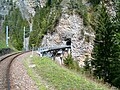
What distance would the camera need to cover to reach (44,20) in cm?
9969

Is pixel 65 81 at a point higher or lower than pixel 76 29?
lower

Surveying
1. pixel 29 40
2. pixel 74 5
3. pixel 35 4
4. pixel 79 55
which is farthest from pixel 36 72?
pixel 35 4

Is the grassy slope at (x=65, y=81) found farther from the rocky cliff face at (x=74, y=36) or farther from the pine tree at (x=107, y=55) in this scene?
the rocky cliff face at (x=74, y=36)

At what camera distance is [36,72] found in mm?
19328

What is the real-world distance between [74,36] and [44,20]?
98.6ft

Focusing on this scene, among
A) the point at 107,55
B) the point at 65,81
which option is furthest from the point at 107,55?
the point at 65,81

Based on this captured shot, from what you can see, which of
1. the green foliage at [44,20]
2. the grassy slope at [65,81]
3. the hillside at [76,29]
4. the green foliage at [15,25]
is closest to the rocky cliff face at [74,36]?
the hillside at [76,29]

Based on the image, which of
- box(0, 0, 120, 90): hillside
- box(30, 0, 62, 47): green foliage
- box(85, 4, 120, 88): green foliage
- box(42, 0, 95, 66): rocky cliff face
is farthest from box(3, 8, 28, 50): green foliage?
box(85, 4, 120, 88): green foliage

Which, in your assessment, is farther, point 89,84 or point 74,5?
point 74,5

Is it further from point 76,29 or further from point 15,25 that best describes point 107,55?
point 15,25

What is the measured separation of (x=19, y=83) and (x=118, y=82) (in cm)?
1686

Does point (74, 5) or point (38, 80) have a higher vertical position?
point (74, 5)

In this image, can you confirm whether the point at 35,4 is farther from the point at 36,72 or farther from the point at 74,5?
the point at 36,72

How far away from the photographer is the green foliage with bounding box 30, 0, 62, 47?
8000 cm
